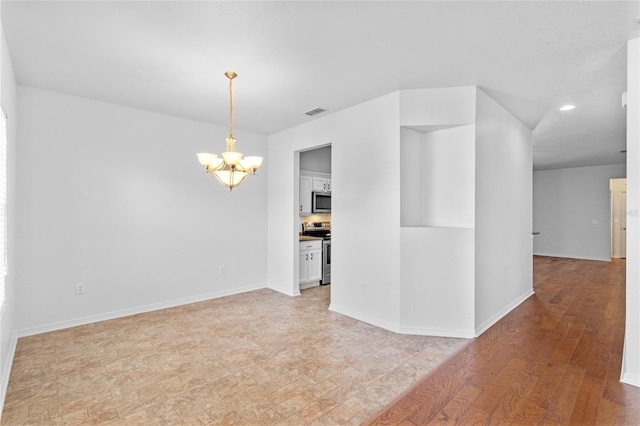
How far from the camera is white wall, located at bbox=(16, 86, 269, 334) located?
3.52 m

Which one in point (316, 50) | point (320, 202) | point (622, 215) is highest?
point (316, 50)

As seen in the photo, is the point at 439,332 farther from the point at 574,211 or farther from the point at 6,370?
the point at 574,211

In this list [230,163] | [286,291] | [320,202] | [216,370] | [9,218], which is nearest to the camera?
[216,370]

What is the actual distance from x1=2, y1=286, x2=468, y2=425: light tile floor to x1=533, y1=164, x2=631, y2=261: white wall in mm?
8028

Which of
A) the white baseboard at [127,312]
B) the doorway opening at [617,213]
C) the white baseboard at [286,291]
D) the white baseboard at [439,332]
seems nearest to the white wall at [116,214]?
the white baseboard at [127,312]

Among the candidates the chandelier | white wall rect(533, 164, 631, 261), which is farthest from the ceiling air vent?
white wall rect(533, 164, 631, 261)

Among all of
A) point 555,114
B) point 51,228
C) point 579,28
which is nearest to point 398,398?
point 579,28

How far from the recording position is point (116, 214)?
4.06 meters

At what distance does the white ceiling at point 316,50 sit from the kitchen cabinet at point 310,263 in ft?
7.82

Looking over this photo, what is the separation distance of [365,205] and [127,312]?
3.35 m

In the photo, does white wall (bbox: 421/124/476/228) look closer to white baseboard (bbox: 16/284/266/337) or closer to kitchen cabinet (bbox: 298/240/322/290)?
kitchen cabinet (bbox: 298/240/322/290)

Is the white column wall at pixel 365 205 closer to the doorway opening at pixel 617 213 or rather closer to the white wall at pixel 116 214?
the white wall at pixel 116 214

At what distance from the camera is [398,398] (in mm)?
2324

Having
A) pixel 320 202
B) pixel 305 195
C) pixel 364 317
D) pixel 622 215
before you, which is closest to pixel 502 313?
pixel 364 317
